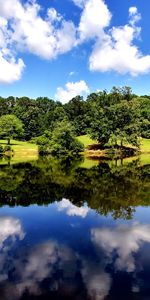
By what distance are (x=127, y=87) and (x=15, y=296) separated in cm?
11195

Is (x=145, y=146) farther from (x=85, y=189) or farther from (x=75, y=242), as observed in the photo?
(x=75, y=242)

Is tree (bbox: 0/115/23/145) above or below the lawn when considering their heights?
above

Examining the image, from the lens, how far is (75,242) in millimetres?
22328

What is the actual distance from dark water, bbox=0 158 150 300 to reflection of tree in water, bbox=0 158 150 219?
101mm

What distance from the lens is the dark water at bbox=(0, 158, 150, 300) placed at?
1595 cm

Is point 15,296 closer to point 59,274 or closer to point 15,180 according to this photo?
point 59,274

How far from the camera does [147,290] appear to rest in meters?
15.6

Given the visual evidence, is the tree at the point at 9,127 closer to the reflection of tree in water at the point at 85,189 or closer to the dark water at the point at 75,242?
the reflection of tree in water at the point at 85,189

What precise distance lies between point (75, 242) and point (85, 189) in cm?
1884

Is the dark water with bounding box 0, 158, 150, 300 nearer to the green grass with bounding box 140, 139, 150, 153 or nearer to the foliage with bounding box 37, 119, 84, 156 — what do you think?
the foliage with bounding box 37, 119, 84, 156

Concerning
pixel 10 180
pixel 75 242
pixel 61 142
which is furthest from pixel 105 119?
pixel 75 242

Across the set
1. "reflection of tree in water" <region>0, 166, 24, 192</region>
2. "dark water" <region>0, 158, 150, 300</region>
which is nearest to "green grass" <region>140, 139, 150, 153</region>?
"reflection of tree in water" <region>0, 166, 24, 192</region>

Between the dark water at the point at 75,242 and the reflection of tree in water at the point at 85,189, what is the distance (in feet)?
0.33

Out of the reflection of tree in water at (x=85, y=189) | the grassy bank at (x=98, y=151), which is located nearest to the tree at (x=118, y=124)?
the grassy bank at (x=98, y=151)
